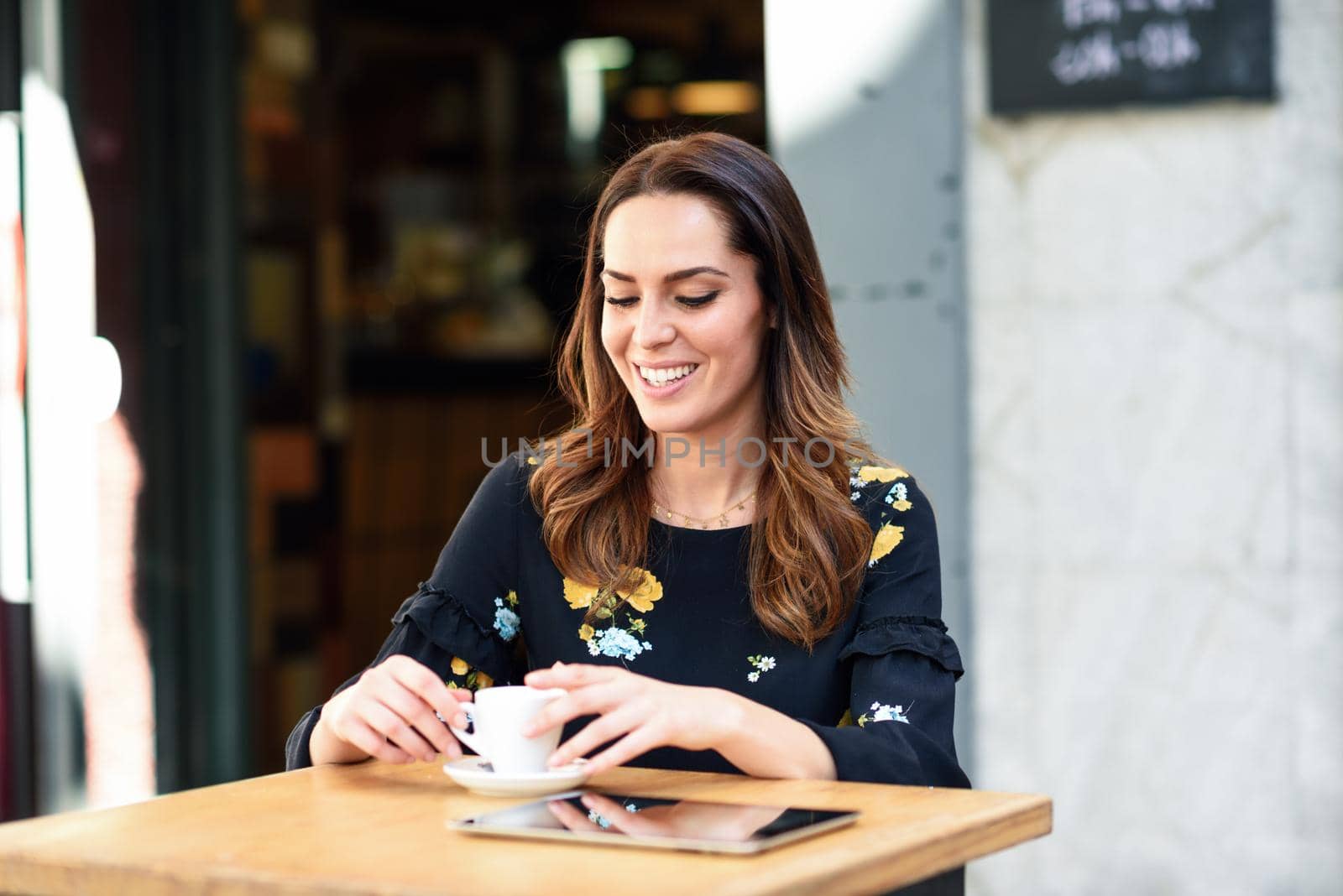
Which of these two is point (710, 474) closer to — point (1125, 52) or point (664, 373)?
point (664, 373)

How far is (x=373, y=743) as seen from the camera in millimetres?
1640

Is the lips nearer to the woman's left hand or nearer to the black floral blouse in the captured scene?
the black floral blouse

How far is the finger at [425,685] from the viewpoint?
160 centimetres

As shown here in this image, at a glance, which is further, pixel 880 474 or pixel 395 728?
pixel 880 474

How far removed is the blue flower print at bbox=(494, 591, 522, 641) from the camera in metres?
2.06

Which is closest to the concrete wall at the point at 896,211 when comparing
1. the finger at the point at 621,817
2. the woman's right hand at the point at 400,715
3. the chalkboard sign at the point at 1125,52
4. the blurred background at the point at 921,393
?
the blurred background at the point at 921,393

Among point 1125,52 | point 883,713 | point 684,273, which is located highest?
point 1125,52

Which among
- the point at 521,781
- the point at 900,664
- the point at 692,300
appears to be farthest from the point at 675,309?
the point at 521,781

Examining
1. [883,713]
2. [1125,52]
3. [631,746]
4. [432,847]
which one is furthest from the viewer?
[1125,52]

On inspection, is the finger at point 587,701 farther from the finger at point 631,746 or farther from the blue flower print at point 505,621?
the blue flower print at point 505,621

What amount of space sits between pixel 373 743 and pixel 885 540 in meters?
0.67

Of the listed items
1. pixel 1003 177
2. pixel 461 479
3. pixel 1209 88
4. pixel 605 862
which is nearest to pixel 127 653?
pixel 461 479

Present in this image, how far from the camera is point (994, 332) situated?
317 cm

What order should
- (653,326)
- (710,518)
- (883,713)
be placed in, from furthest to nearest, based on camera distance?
1. (710,518)
2. (653,326)
3. (883,713)
